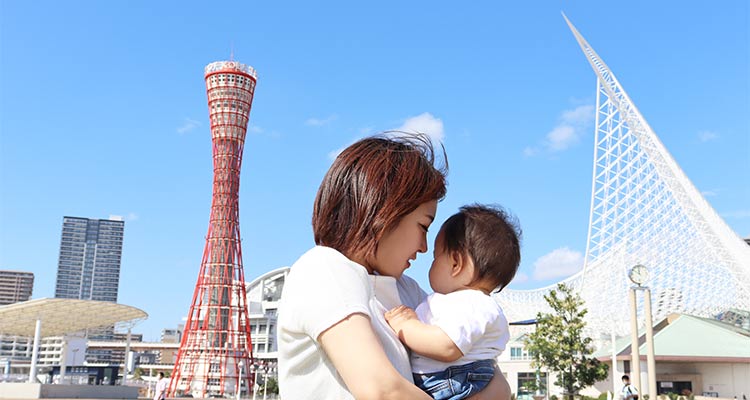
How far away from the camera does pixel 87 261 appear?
195 m

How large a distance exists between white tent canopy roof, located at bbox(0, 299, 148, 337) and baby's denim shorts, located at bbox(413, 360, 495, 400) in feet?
121

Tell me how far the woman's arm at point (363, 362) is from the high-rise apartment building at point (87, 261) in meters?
203

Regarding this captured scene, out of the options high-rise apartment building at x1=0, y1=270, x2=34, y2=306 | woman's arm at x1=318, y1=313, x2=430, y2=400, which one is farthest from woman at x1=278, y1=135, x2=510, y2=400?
high-rise apartment building at x1=0, y1=270, x2=34, y2=306

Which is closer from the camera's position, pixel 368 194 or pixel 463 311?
pixel 368 194

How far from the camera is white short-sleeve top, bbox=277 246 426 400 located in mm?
1613

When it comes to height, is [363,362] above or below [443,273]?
below

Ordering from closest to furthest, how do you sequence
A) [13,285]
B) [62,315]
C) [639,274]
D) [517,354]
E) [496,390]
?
[496,390]
[639,274]
[62,315]
[517,354]
[13,285]

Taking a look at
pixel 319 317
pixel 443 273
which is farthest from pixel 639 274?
pixel 319 317

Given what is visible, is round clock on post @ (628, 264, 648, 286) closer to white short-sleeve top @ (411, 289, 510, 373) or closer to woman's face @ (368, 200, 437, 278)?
white short-sleeve top @ (411, 289, 510, 373)

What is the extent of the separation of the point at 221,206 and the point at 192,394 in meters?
13.6

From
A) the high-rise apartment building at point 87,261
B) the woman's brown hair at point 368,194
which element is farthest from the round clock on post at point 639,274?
the high-rise apartment building at point 87,261

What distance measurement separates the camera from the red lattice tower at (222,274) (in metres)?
44.2

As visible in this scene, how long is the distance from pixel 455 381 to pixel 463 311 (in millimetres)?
184

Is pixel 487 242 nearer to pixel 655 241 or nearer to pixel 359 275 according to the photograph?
pixel 359 275
